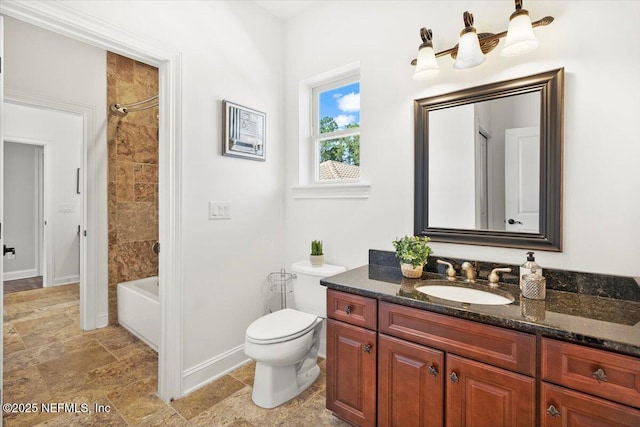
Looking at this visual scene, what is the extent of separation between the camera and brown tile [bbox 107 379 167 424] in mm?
1763

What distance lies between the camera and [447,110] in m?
1.84

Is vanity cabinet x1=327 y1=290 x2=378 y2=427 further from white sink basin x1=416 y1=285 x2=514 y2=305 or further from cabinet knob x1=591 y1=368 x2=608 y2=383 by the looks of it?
cabinet knob x1=591 y1=368 x2=608 y2=383

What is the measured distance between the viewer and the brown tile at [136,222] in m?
3.08

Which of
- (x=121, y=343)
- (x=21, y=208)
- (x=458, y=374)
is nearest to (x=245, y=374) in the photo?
(x=121, y=343)

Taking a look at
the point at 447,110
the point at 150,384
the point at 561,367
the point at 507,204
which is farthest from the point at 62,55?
the point at 561,367

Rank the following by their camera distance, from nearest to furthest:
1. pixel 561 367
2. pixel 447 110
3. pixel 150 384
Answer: pixel 561 367, pixel 447 110, pixel 150 384

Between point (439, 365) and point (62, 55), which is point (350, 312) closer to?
point (439, 365)

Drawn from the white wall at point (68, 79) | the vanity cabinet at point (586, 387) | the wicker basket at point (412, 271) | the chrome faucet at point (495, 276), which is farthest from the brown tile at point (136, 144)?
the vanity cabinet at point (586, 387)

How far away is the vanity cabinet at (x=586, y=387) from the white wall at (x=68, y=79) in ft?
11.4

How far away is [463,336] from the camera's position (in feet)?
4.10

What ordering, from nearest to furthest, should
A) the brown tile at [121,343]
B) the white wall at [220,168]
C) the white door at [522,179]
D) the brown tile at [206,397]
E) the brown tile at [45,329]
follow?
the white door at [522,179] → the brown tile at [206,397] → the white wall at [220,168] → the brown tile at [121,343] → the brown tile at [45,329]

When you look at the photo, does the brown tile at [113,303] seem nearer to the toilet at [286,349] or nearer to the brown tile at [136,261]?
the brown tile at [136,261]

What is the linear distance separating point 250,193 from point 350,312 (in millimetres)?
1246

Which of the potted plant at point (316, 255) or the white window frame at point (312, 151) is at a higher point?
the white window frame at point (312, 151)
